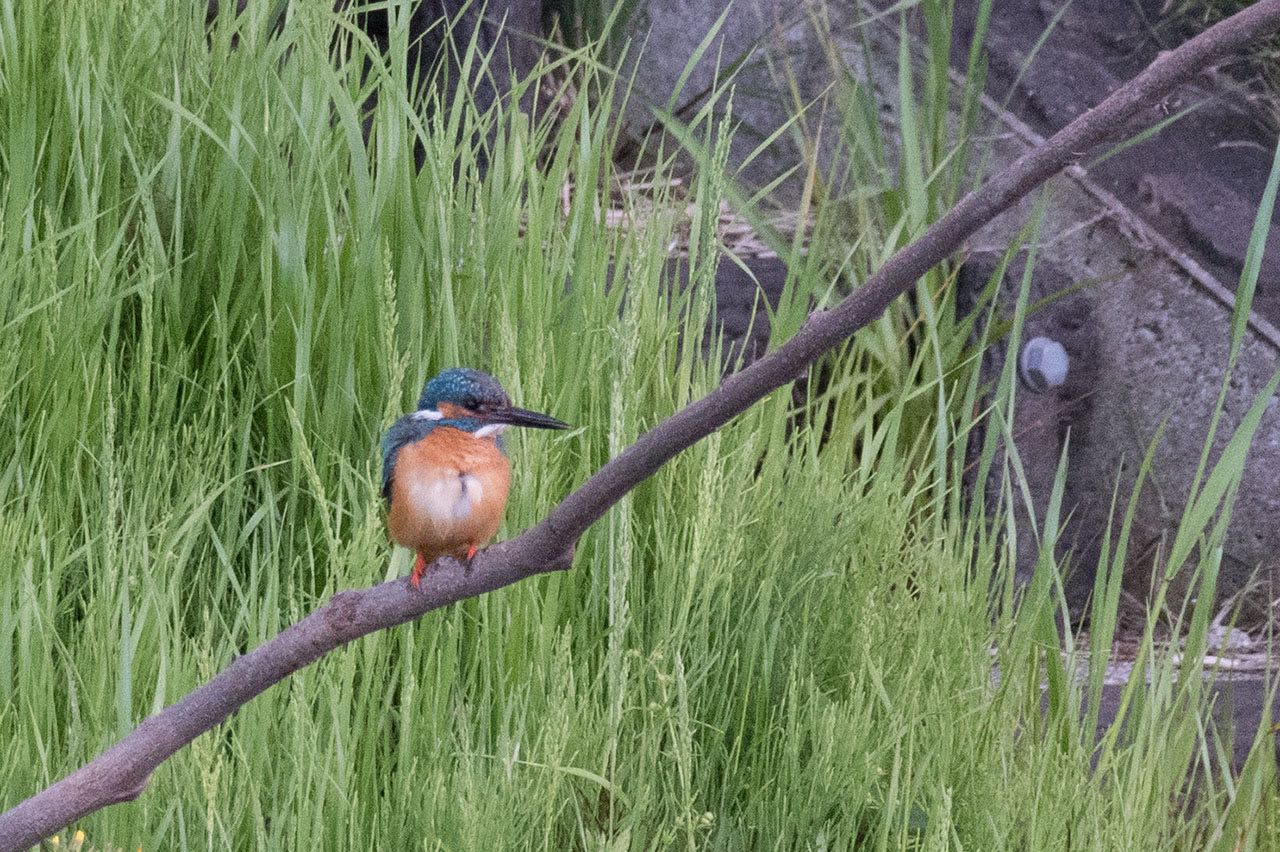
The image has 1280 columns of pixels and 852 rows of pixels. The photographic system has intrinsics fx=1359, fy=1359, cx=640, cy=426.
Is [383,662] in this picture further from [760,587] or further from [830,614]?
[830,614]

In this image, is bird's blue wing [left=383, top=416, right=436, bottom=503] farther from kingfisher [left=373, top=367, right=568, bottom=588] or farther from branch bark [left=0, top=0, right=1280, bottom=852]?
branch bark [left=0, top=0, right=1280, bottom=852]

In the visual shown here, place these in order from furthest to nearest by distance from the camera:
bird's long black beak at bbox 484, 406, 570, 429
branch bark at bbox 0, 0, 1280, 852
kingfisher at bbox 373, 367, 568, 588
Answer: kingfisher at bbox 373, 367, 568, 588 → bird's long black beak at bbox 484, 406, 570, 429 → branch bark at bbox 0, 0, 1280, 852

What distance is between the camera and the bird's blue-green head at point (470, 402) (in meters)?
0.87

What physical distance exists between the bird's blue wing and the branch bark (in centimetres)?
41

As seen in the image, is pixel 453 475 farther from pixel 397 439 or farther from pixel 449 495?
pixel 397 439

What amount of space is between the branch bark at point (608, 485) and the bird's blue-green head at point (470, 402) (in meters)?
0.26

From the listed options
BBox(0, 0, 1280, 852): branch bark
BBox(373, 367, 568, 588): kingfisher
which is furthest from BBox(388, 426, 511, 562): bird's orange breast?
BBox(0, 0, 1280, 852): branch bark

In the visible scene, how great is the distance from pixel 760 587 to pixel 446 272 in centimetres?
53

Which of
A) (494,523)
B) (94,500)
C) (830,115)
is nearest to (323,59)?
(94,500)

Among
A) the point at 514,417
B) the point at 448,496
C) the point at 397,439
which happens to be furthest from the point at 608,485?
the point at 397,439

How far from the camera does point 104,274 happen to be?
1.64m

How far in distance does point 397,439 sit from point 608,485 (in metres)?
0.62

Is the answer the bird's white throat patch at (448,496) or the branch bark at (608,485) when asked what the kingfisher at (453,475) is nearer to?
the bird's white throat patch at (448,496)

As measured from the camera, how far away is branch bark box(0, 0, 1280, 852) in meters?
0.44
